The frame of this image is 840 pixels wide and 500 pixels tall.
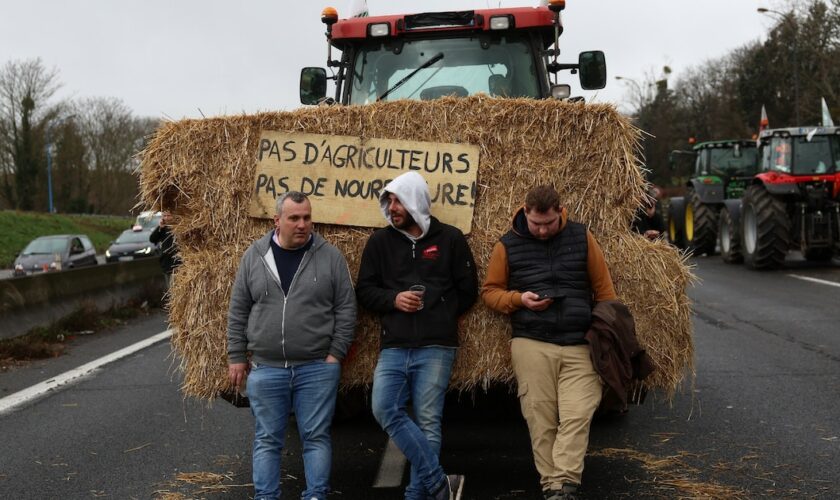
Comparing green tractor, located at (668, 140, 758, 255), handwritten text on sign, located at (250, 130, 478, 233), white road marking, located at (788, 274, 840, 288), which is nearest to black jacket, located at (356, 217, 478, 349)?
handwritten text on sign, located at (250, 130, 478, 233)

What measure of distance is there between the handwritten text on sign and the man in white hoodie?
235 mm

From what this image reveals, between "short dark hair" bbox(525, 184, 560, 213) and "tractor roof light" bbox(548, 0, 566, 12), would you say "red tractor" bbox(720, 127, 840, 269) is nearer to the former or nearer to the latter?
"tractor roof light" bbox(548, 0, 566, 12)

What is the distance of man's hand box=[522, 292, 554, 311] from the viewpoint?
493 centimetres

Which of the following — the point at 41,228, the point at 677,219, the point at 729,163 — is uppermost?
the point at 729,163

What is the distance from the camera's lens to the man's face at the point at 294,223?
16.0 feet

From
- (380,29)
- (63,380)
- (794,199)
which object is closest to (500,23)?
(380,29)

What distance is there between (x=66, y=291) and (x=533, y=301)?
911cm

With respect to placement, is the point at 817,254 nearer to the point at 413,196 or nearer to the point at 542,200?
the point at 542,200

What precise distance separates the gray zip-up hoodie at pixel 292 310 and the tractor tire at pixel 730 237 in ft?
59.5

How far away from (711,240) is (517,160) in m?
20.8

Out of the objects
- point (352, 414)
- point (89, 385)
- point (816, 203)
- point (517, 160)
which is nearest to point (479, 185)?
point (517, 160)

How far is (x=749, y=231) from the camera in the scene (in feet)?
66.4

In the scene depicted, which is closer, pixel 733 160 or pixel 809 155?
pixel 809 155

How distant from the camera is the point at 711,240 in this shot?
81.9 feet
